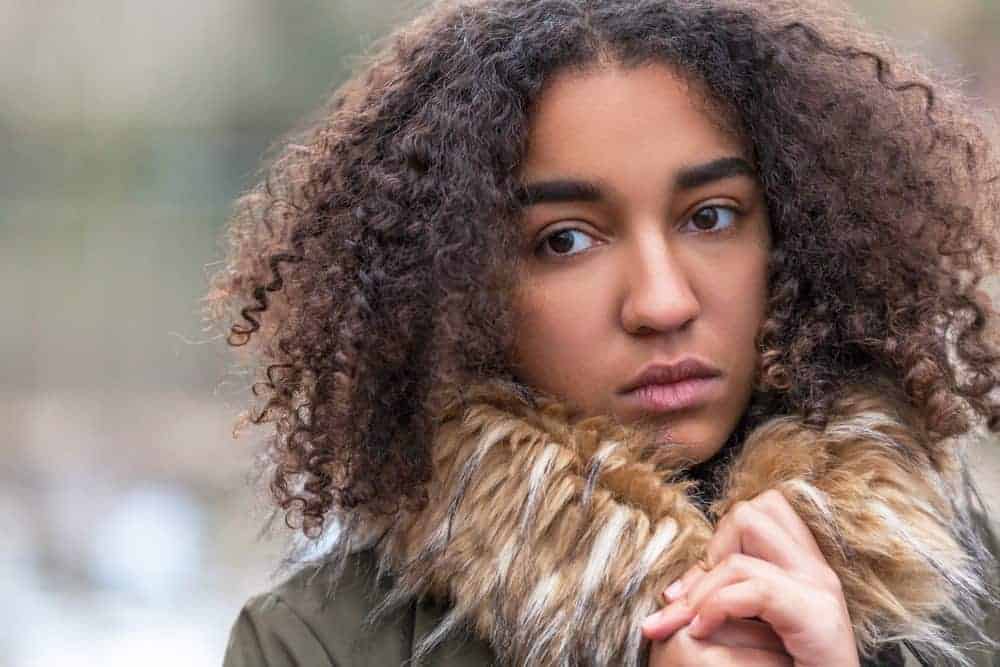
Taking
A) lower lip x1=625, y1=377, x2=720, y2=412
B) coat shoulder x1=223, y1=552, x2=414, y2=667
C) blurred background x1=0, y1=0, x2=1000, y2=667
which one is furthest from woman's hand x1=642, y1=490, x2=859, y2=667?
blurred background x1=0, y1=0, x2=1000, y2=667

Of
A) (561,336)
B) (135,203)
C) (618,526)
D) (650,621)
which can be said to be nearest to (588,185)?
(561,336)

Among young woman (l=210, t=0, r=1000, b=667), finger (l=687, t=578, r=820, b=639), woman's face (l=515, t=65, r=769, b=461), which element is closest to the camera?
finger (l=687, t=578, r=820, b=639)

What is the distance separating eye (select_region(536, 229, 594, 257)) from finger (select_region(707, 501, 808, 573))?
351mm

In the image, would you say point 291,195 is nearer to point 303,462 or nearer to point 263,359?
point 263,359

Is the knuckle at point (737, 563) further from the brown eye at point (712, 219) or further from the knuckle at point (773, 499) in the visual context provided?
the brown eye at point (712, 219)

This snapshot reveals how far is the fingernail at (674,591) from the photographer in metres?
1.53

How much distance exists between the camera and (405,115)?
1816 mm

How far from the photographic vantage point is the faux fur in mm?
1540

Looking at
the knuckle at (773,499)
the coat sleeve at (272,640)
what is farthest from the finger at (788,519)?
the coat sleeve at (272,640)

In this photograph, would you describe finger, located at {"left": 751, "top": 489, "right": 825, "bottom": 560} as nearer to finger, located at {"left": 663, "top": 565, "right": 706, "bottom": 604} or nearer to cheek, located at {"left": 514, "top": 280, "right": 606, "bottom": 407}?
finger, located at {"left": 663, "top": 565, "right": 706, "bottom": 604}

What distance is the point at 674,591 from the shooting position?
1528mm

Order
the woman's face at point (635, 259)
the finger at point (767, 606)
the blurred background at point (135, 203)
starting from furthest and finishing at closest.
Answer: the blurred background at point (135, 203) → the woman's face at point (635, 259) → the finger at point (767, 606)

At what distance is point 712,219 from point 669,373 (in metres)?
0.20

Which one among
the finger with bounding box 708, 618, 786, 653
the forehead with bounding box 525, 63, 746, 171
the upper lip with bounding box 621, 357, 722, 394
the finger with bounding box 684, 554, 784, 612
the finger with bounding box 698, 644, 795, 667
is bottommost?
the finger with bounding box 698, 644, 795, 667
